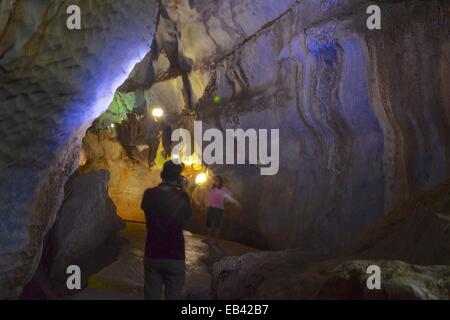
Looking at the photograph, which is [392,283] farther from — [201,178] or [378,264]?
[201,178]

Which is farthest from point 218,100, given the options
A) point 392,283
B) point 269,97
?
point 392,283

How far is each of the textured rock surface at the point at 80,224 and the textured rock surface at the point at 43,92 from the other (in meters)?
1.07

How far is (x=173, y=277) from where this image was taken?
3629mm

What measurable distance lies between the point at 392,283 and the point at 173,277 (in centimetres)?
177

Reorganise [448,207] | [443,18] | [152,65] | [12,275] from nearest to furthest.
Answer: [448,207] → [12,275] → [443,18] → [152,65]

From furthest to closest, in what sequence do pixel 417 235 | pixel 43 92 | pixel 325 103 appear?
pixel 325 103
pixel 43 92
pixel 417 235

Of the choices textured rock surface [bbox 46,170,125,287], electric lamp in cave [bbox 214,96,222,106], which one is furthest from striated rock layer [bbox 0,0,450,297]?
textured rock surface [bbox 46,170,125,287]

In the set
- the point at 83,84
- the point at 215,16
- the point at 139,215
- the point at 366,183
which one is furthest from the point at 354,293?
the point at 139,215

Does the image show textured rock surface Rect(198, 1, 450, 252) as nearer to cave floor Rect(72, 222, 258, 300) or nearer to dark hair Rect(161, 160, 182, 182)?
cave floor Rect(72, 222, 258, 300)

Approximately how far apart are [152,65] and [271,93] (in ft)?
18.1

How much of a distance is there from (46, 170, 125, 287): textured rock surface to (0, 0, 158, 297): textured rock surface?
107cm

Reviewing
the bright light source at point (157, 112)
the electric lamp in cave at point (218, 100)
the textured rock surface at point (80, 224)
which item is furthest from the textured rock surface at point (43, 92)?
the bright light source at point (157, 112)

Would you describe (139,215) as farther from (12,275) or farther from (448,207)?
(448,207)

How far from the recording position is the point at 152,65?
13.3m
